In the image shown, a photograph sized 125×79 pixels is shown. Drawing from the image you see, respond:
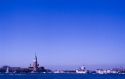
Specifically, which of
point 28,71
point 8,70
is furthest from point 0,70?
point 28,71

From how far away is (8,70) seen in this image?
199500 millimetres

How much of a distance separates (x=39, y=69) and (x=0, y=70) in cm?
2807

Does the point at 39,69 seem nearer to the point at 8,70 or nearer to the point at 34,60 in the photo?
the point at 34,60

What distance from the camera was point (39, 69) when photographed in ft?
652

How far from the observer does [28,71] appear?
7751 inches

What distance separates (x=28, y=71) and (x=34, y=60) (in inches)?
370

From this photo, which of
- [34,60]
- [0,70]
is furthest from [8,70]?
[34,60]

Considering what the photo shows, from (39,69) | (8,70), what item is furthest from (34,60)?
(8,70)

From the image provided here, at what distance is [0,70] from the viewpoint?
19838 cm

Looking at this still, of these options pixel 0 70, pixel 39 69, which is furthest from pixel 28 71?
pixel 0 70

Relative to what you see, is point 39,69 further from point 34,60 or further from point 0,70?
point 0,70

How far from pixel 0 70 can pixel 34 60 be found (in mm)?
26184

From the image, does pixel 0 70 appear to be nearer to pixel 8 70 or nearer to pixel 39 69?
pixel 8 70

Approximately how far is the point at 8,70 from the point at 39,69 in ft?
73.9
